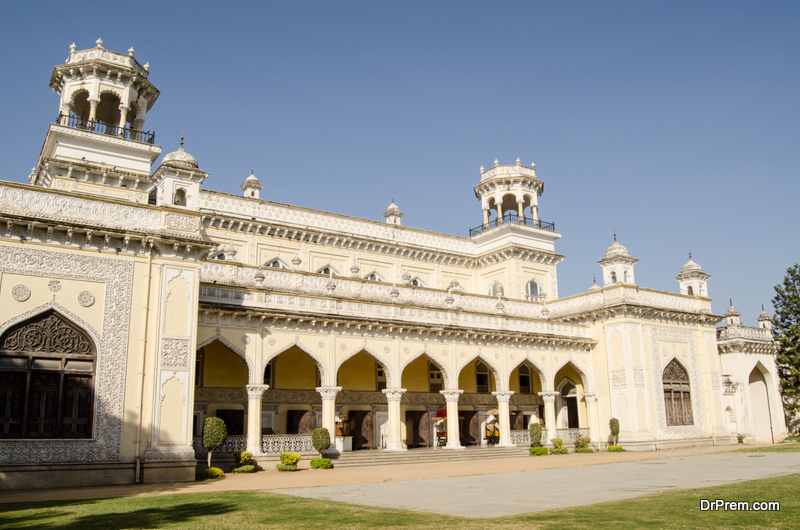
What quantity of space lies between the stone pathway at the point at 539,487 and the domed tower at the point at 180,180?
48.3 feet

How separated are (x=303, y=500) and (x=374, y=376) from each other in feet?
57.0

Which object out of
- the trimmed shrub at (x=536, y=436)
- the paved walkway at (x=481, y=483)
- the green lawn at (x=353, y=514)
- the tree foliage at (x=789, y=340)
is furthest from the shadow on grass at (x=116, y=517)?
the tree foliage at (x=789, y=340)

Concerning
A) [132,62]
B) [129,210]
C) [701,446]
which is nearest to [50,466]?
[129,210]

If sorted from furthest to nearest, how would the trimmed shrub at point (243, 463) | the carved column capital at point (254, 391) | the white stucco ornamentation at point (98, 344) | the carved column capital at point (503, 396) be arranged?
the carved column capital at point (503, 396) → the carved column capital at point (254, 391) → the trimmed shrub at point (243, 463) → the white stucco ornamentation at point (98, 344)

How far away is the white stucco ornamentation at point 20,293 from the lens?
711 inches

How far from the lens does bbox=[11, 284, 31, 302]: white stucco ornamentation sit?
59.2 ft

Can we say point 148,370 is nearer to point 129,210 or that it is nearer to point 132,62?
point 129,210

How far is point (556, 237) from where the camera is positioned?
41.6 m

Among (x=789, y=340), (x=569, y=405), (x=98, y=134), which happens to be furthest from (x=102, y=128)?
(x=789, y=340)

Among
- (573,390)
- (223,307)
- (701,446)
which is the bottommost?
(701,446)

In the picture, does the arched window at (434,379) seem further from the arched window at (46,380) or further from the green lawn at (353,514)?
the green lawn at (353,514)

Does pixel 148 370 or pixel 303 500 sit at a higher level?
pixel 148 370

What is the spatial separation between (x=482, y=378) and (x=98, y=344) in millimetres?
20733

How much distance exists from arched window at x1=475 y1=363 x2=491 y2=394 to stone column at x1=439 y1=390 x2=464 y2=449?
15.9 ft
